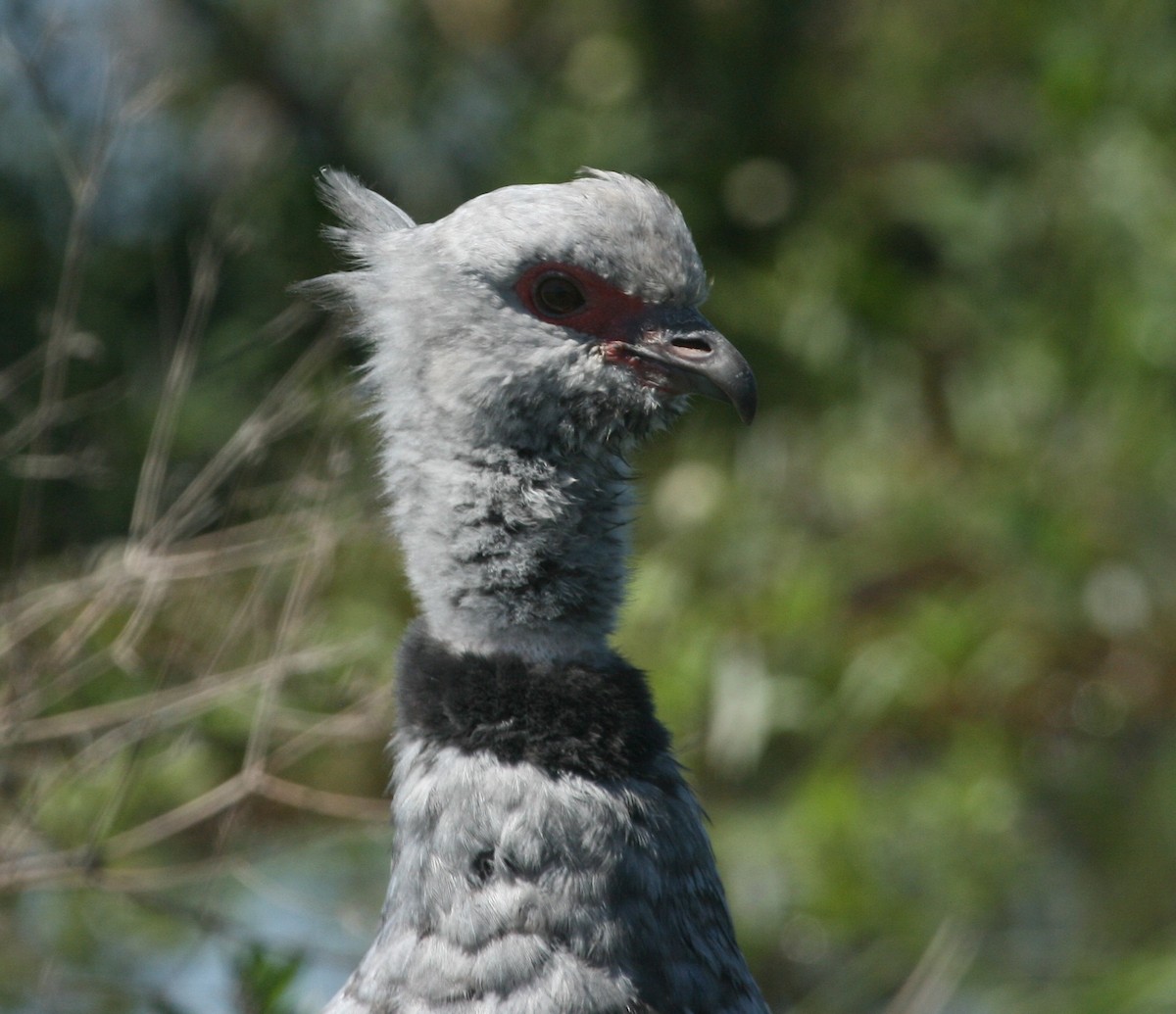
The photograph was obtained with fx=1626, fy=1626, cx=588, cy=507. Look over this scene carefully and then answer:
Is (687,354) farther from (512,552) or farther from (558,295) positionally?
(512,552)

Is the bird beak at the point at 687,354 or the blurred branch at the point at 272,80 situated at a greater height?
→ the bird beak at the point at 687,354

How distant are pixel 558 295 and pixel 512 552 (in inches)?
10.4

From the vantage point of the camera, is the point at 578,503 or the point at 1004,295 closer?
the point at 578,503

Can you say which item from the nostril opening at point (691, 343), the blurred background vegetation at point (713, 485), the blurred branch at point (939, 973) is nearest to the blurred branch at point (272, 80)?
the blurred background vegetation at point (713, 485)

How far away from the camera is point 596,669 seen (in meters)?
1.58

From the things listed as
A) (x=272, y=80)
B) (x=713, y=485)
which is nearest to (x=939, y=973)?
(x=713, y=485)

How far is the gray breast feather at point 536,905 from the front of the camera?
4.76 feet

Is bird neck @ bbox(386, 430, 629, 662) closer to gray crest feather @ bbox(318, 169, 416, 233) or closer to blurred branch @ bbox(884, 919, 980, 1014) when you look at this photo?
gray crest feather @ bbox(318, 169, 416, 233)

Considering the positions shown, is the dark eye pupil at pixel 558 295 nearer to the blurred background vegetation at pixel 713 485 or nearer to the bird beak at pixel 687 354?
the bird beak at pixel 687 354

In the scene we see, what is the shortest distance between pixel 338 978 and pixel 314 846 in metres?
0.53

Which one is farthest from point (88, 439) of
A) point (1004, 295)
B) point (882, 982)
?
point (1004, 295)

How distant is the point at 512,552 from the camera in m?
1.59

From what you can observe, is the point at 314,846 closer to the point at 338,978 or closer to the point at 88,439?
the point at 338,978

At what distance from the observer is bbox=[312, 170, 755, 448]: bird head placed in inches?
63.7
